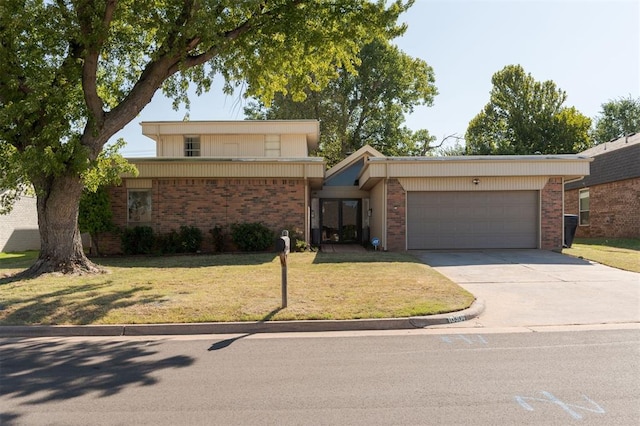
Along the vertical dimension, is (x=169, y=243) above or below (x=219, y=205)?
below

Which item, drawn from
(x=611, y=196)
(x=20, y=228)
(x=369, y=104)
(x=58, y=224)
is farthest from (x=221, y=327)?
(x=369, y=104)

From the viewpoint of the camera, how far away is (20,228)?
21.6 m

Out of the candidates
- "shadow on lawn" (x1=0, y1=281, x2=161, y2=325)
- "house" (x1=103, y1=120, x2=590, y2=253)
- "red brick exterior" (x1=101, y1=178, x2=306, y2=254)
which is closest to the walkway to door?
"house" (x1=103, y1=120, x2=590, y2=253)

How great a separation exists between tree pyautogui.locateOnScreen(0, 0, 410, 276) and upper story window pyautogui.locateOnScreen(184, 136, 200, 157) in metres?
9.19

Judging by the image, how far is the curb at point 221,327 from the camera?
688 centimetres

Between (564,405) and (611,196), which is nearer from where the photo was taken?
(564,405)

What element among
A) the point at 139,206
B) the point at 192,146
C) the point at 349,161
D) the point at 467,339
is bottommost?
the point at 467,339

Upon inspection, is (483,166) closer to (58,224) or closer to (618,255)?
(618,255)

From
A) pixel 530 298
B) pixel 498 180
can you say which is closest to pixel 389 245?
pixel 498 180

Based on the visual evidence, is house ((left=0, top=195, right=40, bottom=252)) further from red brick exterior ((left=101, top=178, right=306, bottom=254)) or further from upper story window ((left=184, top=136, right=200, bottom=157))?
upper story window ((left=184, top=136, right=200, bottom=157))

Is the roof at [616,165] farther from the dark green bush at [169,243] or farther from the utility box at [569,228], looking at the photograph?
the dark green bush at [169,243]

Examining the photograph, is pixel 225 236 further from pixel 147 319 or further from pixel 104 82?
pixel 147 319

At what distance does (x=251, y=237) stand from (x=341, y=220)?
7001 mm

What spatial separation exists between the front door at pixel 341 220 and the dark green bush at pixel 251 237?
6.15m
